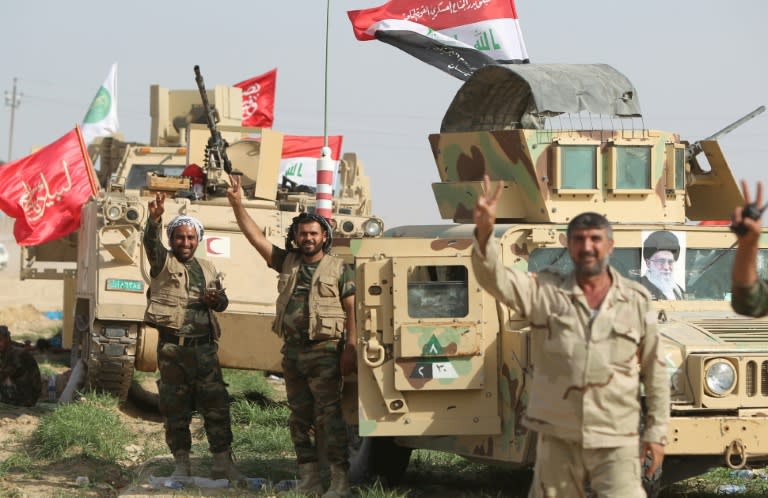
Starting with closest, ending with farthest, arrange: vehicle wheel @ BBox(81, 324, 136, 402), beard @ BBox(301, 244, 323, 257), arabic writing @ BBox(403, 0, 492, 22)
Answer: beard @ BBox(301, 244, 323, 257)
vehicle wheel @ BBox(81, 324, 136, 402)
arabic writing @ BBox(403, 0, 492, 22)

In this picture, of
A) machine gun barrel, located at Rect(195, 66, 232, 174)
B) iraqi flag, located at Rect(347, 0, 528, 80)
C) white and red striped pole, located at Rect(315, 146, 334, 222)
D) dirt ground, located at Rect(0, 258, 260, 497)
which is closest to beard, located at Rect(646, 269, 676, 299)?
dirt ground, located at Rect(0, 258, 260, 497)

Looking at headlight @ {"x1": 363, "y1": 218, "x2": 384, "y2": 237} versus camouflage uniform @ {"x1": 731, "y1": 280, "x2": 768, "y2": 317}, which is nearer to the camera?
camouflage uniform @ {"x1": 731, "y1": 280, "x2": 768, "y2": 317}

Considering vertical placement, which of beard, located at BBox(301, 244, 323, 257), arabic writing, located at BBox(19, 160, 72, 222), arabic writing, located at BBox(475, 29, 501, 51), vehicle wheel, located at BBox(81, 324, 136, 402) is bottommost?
vehicle wheel, located at BBox(81, 324, 136, 402)

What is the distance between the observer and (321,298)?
7812 millimetres

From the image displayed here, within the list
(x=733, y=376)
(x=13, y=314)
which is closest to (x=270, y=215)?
(x=733, y=376)

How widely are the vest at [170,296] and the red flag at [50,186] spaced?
22.6 feet

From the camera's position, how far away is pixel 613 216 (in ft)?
27.9

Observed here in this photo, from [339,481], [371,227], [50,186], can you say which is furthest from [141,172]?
[339,481]

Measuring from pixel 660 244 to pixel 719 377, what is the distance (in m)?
1.37

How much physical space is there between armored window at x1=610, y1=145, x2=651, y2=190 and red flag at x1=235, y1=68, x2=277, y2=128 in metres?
15.2

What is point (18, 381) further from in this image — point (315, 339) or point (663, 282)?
point (663, 282)

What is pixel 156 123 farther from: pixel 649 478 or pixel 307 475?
pixel 649 478

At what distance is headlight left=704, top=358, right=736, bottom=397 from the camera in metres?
6.80

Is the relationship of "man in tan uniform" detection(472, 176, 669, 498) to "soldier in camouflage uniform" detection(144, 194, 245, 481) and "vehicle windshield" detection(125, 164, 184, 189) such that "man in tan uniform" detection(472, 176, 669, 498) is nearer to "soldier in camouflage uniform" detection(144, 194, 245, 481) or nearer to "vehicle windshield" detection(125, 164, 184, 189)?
"soldier in camouflage uniform" detection(144, 194, 245, 481)
